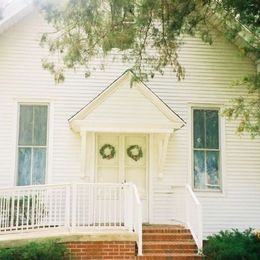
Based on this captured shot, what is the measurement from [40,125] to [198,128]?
4.22m

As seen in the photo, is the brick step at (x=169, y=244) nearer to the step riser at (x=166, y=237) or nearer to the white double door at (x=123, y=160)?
the step riser at (x=166, y=237)

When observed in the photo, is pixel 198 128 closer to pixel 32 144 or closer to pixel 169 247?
pixel 169 247

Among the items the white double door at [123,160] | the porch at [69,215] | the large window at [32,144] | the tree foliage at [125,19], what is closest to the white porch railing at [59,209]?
the porch at [69,215]

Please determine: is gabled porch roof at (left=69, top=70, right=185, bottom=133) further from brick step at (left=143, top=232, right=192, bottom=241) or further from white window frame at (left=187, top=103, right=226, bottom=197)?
brick step at (left=143, top=232, right=192, bottom=241)

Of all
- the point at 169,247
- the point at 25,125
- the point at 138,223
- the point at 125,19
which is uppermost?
the point at 125,19

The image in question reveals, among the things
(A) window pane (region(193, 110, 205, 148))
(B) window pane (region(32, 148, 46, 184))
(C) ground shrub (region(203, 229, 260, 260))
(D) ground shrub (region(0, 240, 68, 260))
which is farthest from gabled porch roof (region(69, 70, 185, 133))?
(D) ground shrub (region(0, 240, 68, 260))

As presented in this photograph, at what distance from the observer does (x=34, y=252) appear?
31.7 ft

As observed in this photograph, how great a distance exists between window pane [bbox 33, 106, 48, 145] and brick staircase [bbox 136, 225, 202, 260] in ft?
11.8

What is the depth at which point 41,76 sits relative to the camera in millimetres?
13305

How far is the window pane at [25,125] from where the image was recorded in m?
13.1

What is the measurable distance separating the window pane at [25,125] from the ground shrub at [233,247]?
17.2 feet

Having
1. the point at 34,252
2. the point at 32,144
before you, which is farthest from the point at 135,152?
the point at 34,252

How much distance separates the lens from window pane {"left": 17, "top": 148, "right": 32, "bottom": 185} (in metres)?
12.9

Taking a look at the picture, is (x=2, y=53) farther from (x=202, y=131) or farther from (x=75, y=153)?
(x=202, y=131)
